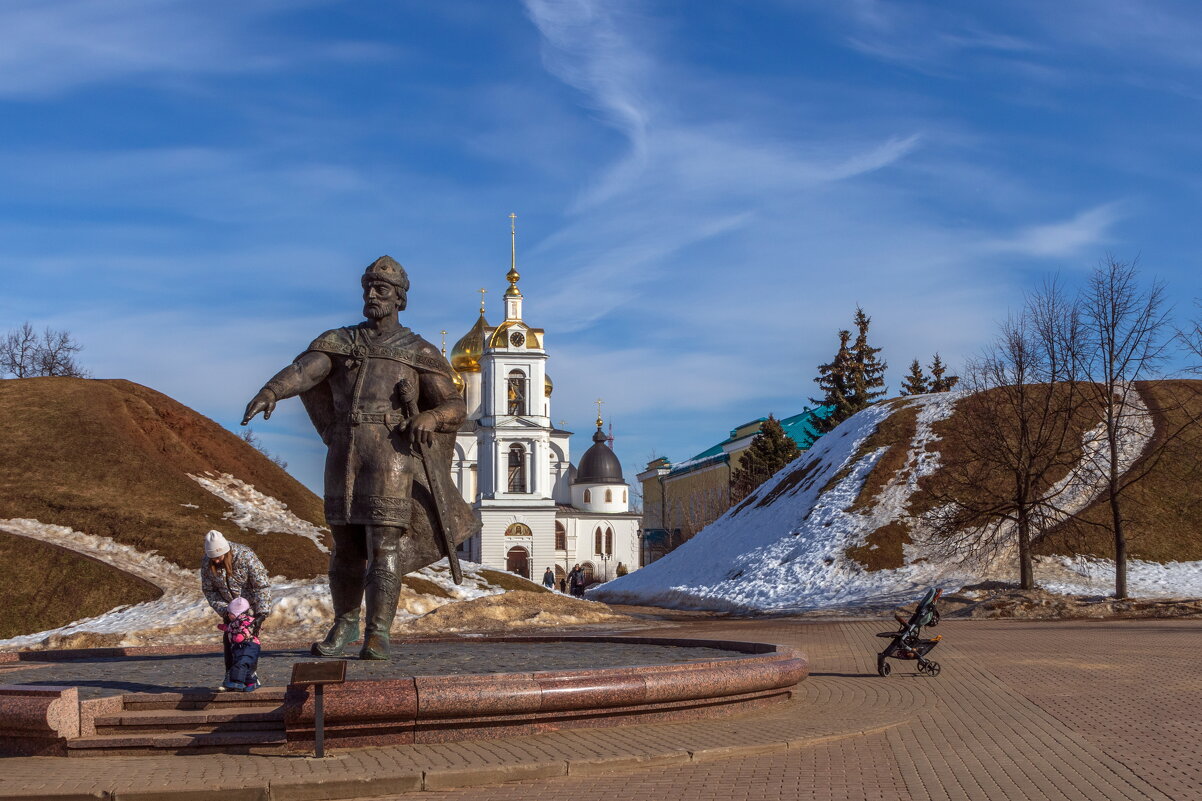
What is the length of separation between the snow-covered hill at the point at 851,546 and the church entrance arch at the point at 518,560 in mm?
34996

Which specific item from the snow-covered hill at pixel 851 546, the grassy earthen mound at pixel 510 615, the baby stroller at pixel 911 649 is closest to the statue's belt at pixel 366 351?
the baby stroller at pixel 911 649

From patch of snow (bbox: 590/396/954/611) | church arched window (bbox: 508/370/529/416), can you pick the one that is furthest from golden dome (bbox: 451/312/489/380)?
patch of snow (bbox: 590/396/954/611)

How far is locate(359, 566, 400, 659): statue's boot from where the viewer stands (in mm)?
8852

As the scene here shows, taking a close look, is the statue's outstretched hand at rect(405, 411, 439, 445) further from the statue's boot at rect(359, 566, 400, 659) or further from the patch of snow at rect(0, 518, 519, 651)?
the patch of snow at rect(0, 518, 519, 651)

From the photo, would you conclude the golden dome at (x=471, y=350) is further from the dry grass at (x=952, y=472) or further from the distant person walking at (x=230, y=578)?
the distant person walking at (x=230, y=578)

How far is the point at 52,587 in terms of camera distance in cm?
2356

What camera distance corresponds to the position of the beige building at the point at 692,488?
7936cm

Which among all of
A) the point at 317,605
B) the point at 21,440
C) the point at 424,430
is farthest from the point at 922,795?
the point at 21,440

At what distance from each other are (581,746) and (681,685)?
3.72 ft

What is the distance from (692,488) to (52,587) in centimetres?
7678

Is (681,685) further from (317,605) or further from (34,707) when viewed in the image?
(317,605)

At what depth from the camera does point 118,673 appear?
9906 millimetres

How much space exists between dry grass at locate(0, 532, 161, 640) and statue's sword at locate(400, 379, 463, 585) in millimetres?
15937

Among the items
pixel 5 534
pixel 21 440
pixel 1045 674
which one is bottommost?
pixel 1045 674
